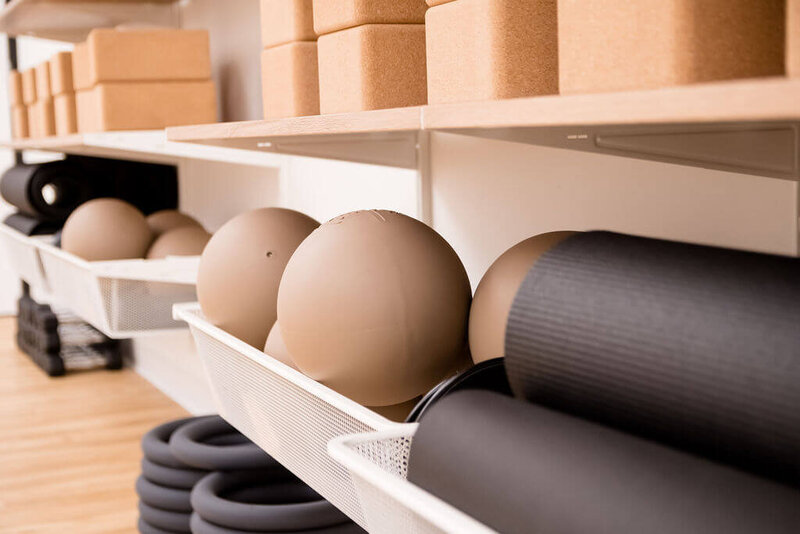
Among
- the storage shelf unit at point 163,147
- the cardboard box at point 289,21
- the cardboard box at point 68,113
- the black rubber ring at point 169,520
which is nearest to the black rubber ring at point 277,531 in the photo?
the black rubber ring at point 169,520

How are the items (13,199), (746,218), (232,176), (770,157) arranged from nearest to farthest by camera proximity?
1. (770,157)
2. (746,218)
3. (232,176)
4. (13,199)

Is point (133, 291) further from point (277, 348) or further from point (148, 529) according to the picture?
point (277, 348)

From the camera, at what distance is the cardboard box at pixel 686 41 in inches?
28.3

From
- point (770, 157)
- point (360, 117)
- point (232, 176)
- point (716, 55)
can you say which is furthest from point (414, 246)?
point (232, 176)

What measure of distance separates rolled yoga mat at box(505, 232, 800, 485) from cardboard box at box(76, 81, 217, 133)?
6.12 feet

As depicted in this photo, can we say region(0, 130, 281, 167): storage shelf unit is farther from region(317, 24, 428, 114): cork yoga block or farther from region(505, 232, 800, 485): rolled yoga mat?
region(505, 232, 800, 485): rolled yoga mat

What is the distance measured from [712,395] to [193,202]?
2.67 meters

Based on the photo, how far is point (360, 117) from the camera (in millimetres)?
1124

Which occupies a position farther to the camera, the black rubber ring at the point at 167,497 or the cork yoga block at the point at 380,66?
the black rubber ring at the point at 167,497

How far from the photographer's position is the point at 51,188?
11.6 feet

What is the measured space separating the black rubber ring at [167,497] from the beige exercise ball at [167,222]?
0.91 meters

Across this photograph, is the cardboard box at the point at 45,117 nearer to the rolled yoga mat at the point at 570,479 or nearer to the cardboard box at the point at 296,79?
the cardboard box at the point at 296,79

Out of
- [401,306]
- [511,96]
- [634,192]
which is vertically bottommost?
[401,306]

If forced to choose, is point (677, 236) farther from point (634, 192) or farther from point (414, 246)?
point (414, 246)
